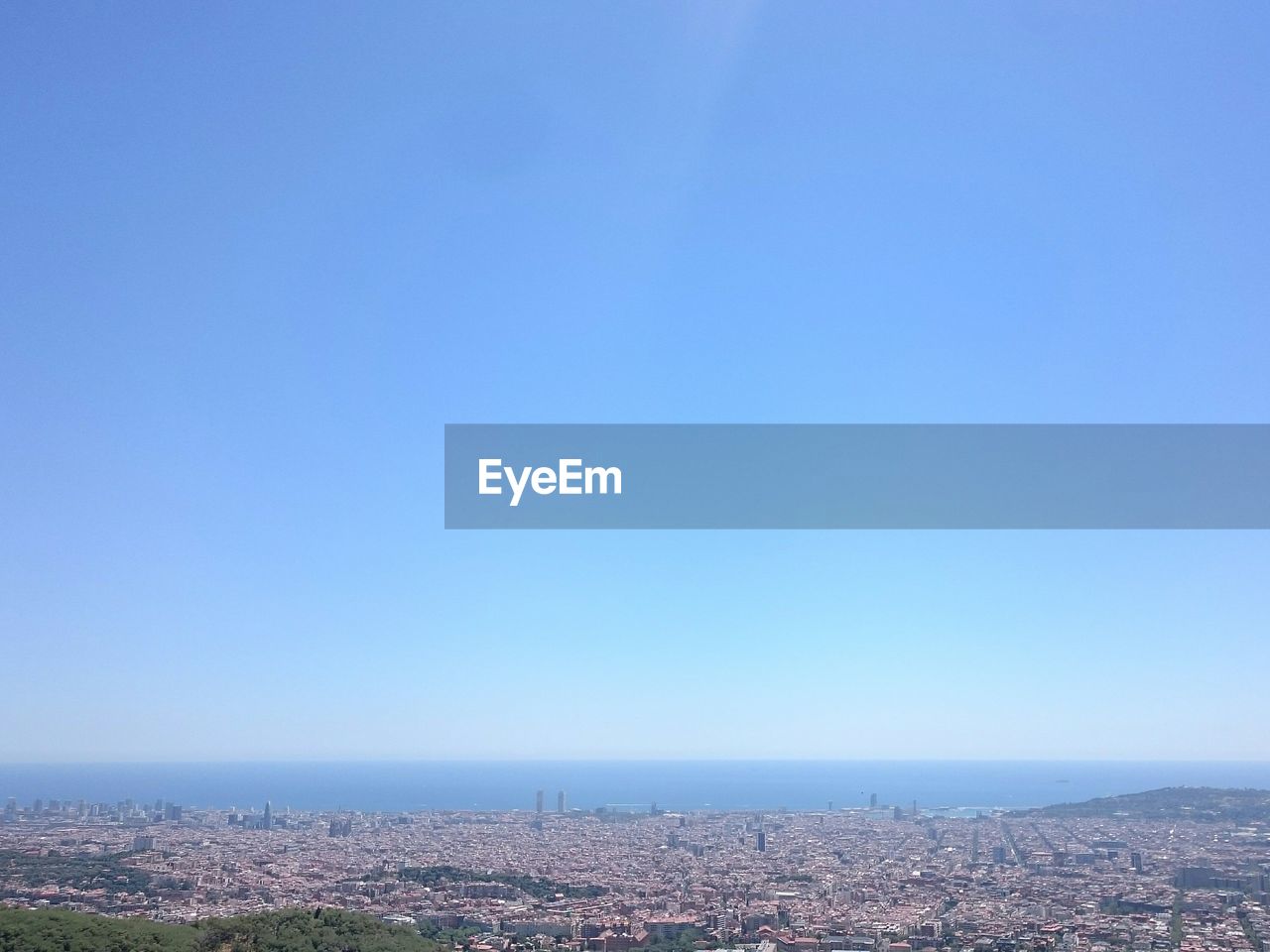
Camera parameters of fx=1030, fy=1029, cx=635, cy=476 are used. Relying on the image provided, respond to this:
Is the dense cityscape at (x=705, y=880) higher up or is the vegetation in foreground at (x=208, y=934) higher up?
the vegetation in foreground at (x=208, y=934)

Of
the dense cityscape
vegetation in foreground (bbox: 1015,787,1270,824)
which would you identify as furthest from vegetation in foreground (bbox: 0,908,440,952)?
vegetation in foreground (bbox: 1015,787,1270,824)

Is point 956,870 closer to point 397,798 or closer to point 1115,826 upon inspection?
point 1115,826

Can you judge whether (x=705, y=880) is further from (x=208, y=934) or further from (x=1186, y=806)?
(x=1186, y=806)

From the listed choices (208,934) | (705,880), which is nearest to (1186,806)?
(705,880)

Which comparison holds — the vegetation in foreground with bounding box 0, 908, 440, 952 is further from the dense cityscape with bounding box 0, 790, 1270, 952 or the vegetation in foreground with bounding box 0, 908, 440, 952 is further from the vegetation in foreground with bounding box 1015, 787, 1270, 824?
the vegetation in foreground with bounding box 1015, 787, 1270, 824

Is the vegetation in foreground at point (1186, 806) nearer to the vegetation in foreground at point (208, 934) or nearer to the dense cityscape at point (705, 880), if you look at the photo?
the dense cityscape at point (705, 880)

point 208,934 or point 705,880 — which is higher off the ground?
point 208,934

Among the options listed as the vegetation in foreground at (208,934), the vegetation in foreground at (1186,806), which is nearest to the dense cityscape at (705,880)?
the vegetation in foreground at (1186,806)

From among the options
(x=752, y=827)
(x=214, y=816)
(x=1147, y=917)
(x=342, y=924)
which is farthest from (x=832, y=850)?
(x=214, y=816)

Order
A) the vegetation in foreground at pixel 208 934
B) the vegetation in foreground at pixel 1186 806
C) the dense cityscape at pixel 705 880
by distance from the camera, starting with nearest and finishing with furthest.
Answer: the vegetation in foreground at pixel 208 934
the dense cityscape at pixel 705 880
the vegetation in foreground at pixel 1186 806
